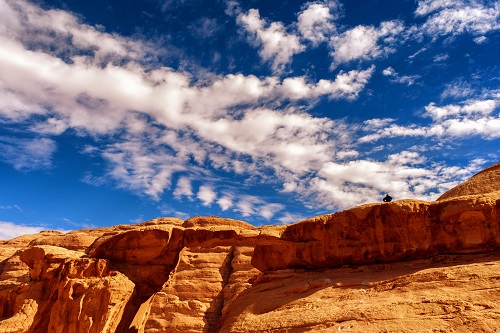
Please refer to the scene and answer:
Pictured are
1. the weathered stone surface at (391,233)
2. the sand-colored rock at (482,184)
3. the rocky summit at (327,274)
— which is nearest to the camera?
the rocky summit at (327,274)

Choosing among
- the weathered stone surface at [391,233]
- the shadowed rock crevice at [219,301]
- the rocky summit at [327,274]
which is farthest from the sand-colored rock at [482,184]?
the shadowed rock crevice at [219,301]

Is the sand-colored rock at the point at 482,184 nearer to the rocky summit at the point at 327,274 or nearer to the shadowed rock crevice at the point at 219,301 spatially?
the rocky summit at the point at 327,274

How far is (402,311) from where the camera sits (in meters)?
11.9

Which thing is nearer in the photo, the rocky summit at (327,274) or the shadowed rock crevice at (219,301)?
the rocky summit at (327,274)

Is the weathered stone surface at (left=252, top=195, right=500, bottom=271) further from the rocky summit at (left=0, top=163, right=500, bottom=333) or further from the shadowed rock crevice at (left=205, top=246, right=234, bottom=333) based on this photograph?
the shadowed rock crevice at (left=205, top=246, right=234, bottom=333)

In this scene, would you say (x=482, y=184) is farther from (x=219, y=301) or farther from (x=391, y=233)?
(x=219, y=301)

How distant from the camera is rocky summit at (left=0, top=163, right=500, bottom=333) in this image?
474 inches

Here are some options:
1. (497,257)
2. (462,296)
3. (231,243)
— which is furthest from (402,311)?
(231,243)

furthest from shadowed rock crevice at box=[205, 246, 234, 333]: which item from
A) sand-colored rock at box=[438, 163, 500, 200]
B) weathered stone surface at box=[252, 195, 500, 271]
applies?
sand-colored rock at box=[438, 163, 500, 200]

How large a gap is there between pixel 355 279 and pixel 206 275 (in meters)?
25.8

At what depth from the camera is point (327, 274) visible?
16797 mm

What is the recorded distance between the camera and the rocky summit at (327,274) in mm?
12039

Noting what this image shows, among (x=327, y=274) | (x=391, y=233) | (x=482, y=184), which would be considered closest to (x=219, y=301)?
(x=327, y=274)

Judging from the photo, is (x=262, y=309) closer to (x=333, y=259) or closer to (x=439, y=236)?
(x=333, y=259)
